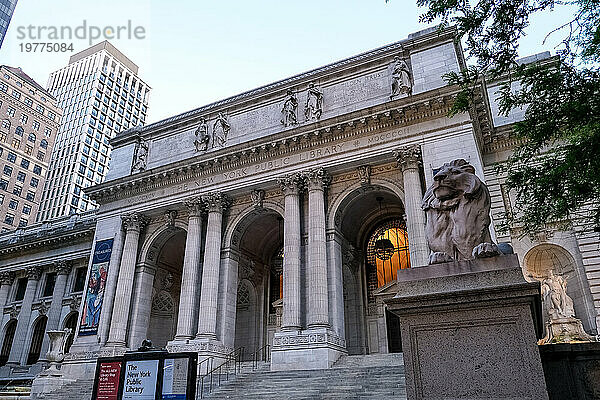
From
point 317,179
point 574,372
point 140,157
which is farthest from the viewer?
point 140,157

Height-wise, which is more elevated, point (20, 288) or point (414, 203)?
point (20, 288)

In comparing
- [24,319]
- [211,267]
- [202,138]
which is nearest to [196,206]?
[211,267]

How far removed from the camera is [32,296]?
129ft

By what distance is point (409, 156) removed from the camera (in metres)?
22.3

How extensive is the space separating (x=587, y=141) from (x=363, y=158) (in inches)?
558

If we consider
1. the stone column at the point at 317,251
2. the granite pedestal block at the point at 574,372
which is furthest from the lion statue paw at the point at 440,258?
the stone column at the point at 317,251

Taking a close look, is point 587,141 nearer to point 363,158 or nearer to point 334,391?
point 334,391

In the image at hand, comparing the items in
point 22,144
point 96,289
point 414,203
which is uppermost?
point 22,144

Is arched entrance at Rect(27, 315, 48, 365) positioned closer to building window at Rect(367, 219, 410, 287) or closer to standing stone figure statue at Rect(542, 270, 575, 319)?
building window at Rect(367, 219, 410, 287)

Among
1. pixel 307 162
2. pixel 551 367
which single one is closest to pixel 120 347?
pixel 307 162

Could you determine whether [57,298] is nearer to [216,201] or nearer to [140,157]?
[140,157]

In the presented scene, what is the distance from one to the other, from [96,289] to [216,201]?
956 centimetres

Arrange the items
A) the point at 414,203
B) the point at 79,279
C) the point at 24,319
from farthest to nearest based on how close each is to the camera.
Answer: the point at 24,319, the point at 79,279, the point at 414,203

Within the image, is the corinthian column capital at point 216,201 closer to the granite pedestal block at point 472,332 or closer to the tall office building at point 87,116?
the granite pedestal block at point 472,332
